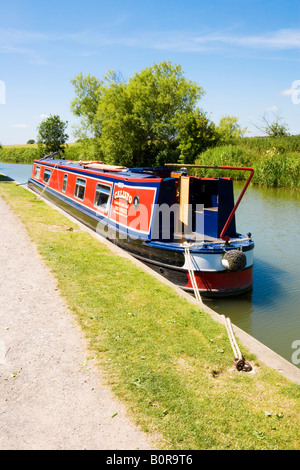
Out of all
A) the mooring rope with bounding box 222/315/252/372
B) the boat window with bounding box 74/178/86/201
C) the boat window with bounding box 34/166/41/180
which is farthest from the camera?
the boat window with bounding box 34/166/41/180

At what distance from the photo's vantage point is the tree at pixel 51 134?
52.1m

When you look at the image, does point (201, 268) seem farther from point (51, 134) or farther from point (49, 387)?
point (51, 134)

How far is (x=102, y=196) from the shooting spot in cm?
1004

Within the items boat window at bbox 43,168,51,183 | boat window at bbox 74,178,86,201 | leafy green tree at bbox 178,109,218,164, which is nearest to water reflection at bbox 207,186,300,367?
boat window at bbox 74,178,86,201

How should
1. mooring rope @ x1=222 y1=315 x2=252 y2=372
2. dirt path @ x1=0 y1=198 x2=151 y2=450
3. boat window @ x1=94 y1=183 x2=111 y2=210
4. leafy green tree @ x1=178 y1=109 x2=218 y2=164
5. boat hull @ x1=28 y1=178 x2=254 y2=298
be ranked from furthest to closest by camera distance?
leafy green tree @ x1=178 y1=109 x2=218 y2=164 → boat window @ x1=94 y1=183 x2=111 y2=210 → boat hull @ x1=28 y1=178 x2=254 y2=298 → mooring rope @ x1=222 y1=315 x2=252 y2=372 → dirt path @ x1=0 y1=198 x2=151 y2=450

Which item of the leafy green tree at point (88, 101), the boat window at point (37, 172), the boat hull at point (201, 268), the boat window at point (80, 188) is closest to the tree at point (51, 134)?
the leafy green tree at point (88, 101)

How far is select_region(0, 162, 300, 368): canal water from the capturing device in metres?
5.80

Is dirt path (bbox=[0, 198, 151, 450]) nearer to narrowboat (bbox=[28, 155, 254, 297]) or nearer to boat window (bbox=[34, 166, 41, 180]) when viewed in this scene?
narrowboat (bbox=[28, 155, 254, 297])

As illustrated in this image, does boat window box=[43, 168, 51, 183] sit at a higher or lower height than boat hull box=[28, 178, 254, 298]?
higher

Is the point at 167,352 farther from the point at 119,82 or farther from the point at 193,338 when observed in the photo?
the point at 119,82

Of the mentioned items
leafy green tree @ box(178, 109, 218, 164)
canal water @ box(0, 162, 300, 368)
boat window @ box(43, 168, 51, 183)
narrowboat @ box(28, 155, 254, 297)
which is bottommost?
canal water @ box(0, 162, 300, 368)

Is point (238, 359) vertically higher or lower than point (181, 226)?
lower

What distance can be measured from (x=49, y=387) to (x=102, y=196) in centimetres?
715

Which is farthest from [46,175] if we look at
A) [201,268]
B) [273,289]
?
[273,289]
